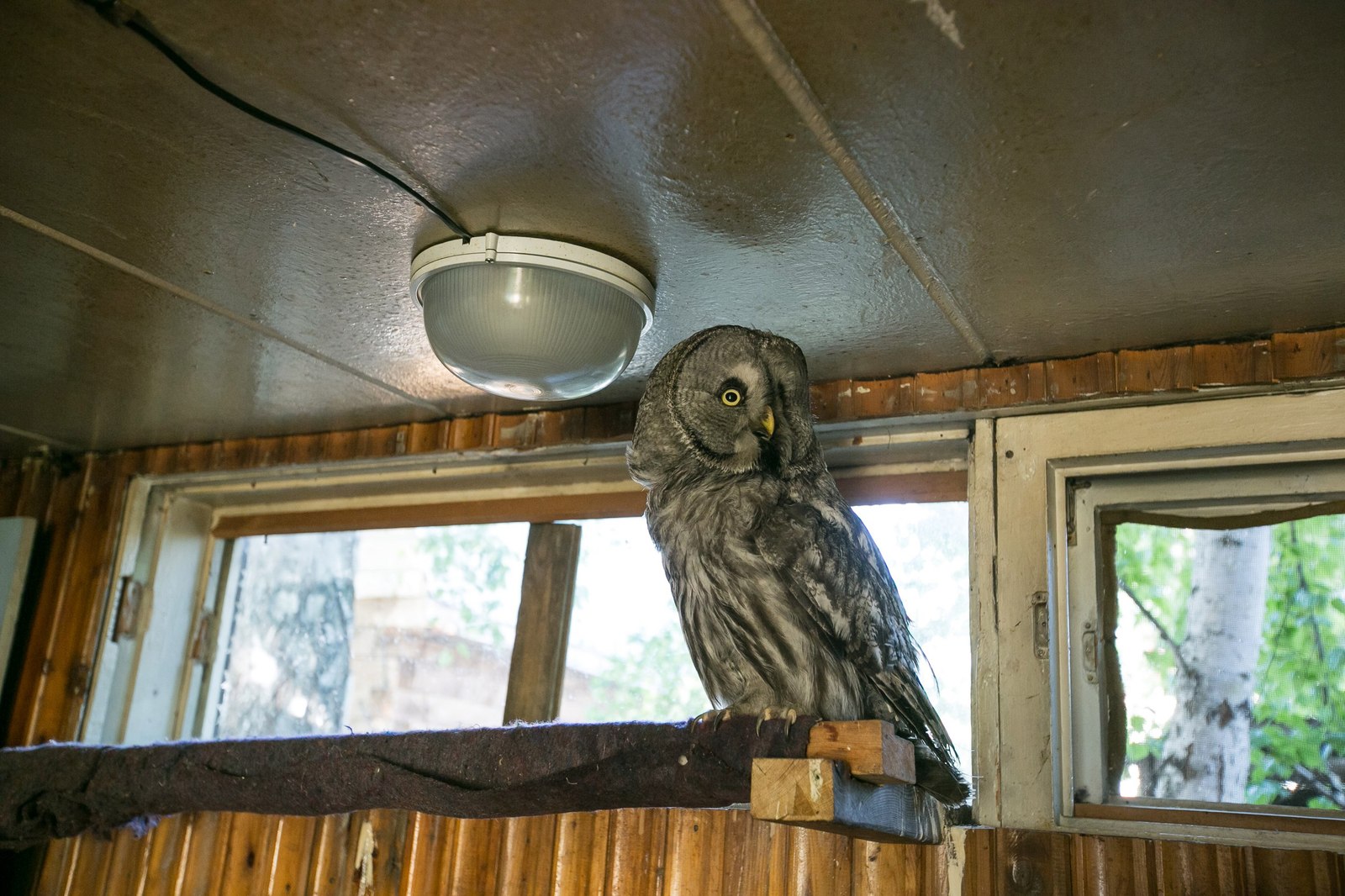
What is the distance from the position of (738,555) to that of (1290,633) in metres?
1.19

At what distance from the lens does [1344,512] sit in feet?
7.79

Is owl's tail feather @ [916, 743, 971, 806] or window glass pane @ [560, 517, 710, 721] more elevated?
window glass pane @ [560, 517, 710, 721]

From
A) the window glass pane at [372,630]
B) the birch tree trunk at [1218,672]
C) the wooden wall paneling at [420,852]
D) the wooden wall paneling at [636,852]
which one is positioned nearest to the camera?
the birch tree trunk at [1218,672]

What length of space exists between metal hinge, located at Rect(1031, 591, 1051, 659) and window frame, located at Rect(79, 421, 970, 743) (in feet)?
1.94

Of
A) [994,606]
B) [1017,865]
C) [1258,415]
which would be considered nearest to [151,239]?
[994,606]

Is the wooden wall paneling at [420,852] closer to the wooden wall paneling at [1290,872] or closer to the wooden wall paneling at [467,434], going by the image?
the wooden wall paneling at [467,434]

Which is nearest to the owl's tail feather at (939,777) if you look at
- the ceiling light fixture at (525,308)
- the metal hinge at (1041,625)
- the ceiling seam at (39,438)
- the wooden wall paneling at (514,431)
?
the metal hinge at (1041,625)

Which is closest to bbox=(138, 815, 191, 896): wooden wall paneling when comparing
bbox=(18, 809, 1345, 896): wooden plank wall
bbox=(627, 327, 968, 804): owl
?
bbox=(18, 809, 1345, 896): wooden plank wall

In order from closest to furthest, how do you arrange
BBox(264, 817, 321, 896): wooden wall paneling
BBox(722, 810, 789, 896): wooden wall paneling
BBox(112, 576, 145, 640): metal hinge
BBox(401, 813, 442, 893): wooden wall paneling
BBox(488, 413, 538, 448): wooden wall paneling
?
BBox(722, 810, 789, 896): wooden wall paneling
BBox(401, 813, 442, 893): wooden wall paneling
BBox(264, 817, 321, 896): wooden wall paneling
BBox(488, 413, 538, 448): wooden wall paneling
BBox(112, 576, 145, 640): metal hinge

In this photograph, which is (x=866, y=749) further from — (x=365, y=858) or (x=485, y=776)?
(x=365, y=858)

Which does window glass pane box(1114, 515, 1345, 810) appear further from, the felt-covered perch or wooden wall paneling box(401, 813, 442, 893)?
wooden wall paneling box(401, 813, 442, 893)

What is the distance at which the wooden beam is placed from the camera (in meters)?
3.06

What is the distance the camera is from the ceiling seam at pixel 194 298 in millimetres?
2248

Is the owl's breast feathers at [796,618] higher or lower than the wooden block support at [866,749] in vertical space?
higher
